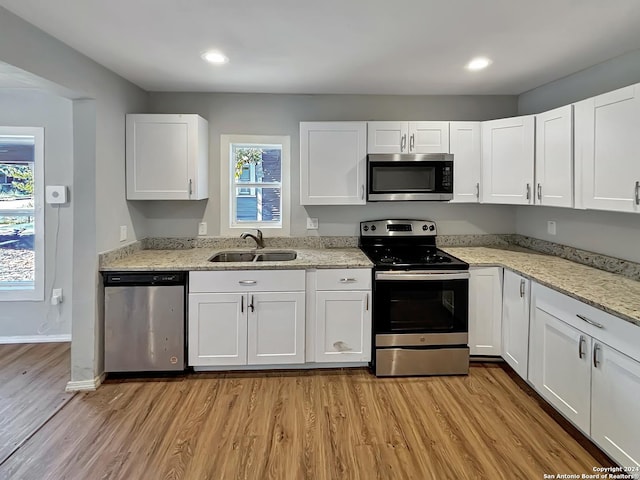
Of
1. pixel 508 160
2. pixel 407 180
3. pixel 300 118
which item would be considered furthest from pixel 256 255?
pixel 508 160

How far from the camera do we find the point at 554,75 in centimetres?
316

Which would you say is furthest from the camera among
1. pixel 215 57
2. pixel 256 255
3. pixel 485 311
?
pixel 256 255

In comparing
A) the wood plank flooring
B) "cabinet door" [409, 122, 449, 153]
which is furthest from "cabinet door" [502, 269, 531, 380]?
"cabinet door" [409, 122, 449, 153]

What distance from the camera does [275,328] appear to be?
122 inches

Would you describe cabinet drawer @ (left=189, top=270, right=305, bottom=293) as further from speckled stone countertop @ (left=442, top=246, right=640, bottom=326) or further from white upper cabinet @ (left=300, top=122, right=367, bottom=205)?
speckled stone countertop @ (left=442, top=246, right=640, bottom=326)

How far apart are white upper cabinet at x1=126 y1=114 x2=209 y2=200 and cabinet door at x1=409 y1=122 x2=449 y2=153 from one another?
1846mm

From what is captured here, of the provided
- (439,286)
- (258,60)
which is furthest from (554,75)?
(258,60)

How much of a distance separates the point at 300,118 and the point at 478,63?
160 cm

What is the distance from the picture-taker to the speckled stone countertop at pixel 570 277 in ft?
6.61

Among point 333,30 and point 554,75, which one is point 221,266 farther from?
point 554,75

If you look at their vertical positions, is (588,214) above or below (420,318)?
above

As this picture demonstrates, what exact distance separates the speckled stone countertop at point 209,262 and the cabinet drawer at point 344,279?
5 cm

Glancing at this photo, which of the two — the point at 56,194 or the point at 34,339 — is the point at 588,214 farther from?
the point at 34,339

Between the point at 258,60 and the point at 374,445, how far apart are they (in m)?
2.58
